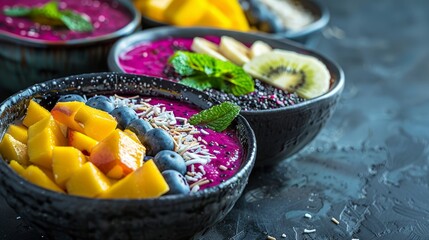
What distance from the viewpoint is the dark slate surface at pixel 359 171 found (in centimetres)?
165

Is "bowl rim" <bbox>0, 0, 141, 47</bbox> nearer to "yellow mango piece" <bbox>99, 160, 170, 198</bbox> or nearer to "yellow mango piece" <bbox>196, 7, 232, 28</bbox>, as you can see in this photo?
"yellow mango piece" <bbox>196, 7, 232, 28</bbox>

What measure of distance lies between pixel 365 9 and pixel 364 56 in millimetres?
587

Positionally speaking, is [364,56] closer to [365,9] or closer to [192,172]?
[365,9]

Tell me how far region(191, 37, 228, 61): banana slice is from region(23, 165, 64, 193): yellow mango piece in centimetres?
87

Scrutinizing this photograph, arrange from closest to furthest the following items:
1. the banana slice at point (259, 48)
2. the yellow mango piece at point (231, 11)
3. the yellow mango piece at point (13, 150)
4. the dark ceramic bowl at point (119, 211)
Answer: the dark ceramic bowl at point (119, 211)
the yellow mango piece at point (13, 150)
the banana slice at point (259, 48)
the yellow mango piece at point (231, 11)

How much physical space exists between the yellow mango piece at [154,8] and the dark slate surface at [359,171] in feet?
2.39

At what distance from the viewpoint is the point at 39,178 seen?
1215mm

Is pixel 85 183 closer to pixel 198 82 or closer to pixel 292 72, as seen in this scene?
pixel 198 82

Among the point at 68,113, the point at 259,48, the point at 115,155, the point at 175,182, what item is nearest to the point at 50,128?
the point at 68,113

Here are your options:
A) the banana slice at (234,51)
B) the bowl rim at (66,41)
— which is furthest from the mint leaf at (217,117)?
the bowl rim at (66,41)

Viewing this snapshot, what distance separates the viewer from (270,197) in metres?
1.76

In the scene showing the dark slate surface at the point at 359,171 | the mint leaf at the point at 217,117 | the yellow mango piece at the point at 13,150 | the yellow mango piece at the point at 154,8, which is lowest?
the dark slate surface at the point at 359,171

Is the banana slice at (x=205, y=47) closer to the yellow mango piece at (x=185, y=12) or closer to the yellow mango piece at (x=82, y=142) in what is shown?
the yellow mango piece at (x=185, y=12)

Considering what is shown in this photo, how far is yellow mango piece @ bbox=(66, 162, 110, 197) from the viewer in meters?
1.19
